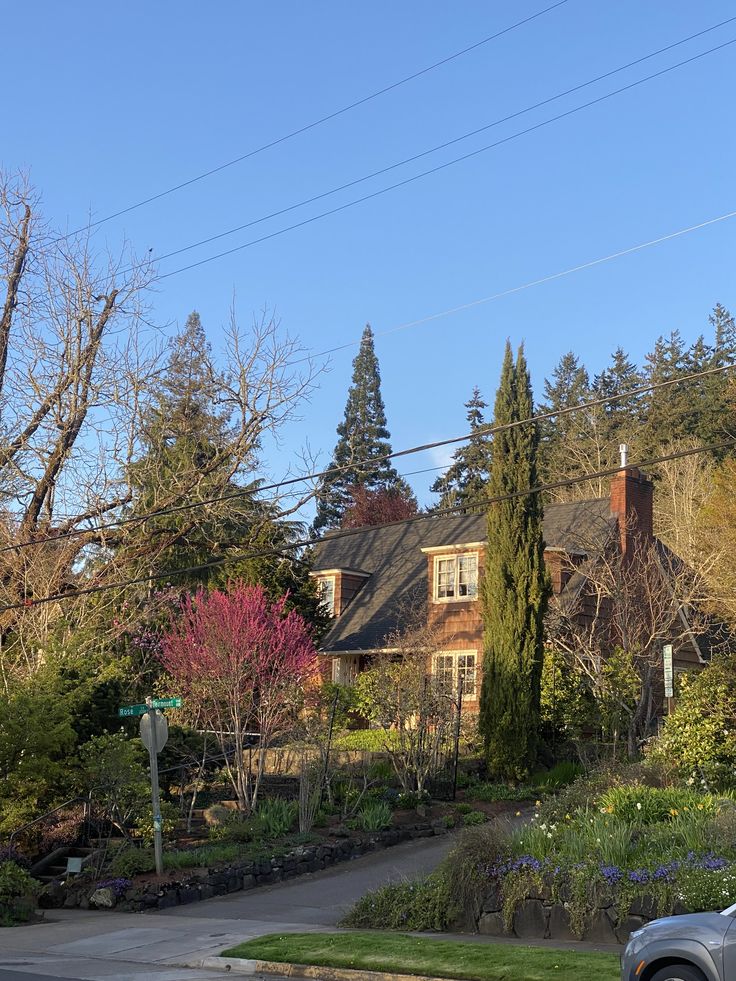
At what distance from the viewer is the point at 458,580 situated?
3169cm

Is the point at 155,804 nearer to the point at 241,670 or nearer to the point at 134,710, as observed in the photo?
the point at 134,710

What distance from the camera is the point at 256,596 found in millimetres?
22500

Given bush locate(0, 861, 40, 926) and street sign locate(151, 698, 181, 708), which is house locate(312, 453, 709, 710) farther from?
bush locate(0, 861, 40, 926)

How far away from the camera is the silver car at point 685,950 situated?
7.53 meters

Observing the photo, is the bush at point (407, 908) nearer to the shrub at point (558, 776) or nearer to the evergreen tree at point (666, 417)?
the shrub at point (558, 776)

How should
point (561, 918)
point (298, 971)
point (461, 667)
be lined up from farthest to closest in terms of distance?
1. point (461, 667)
2. point (561, 918)
3. point (298, 971)

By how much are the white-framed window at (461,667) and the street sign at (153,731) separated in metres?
8.95

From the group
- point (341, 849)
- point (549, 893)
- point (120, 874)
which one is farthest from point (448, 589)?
point (549, 893)

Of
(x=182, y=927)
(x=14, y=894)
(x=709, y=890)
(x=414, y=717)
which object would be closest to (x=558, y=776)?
(x=414, y=717)

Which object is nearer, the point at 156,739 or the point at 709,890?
the point at 709,890

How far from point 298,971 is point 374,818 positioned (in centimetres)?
853

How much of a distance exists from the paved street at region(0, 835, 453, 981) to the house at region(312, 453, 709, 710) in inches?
341

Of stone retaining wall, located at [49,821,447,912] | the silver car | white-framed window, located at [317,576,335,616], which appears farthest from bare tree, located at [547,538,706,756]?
the silver car

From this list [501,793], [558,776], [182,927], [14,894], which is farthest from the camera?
[558,776]
